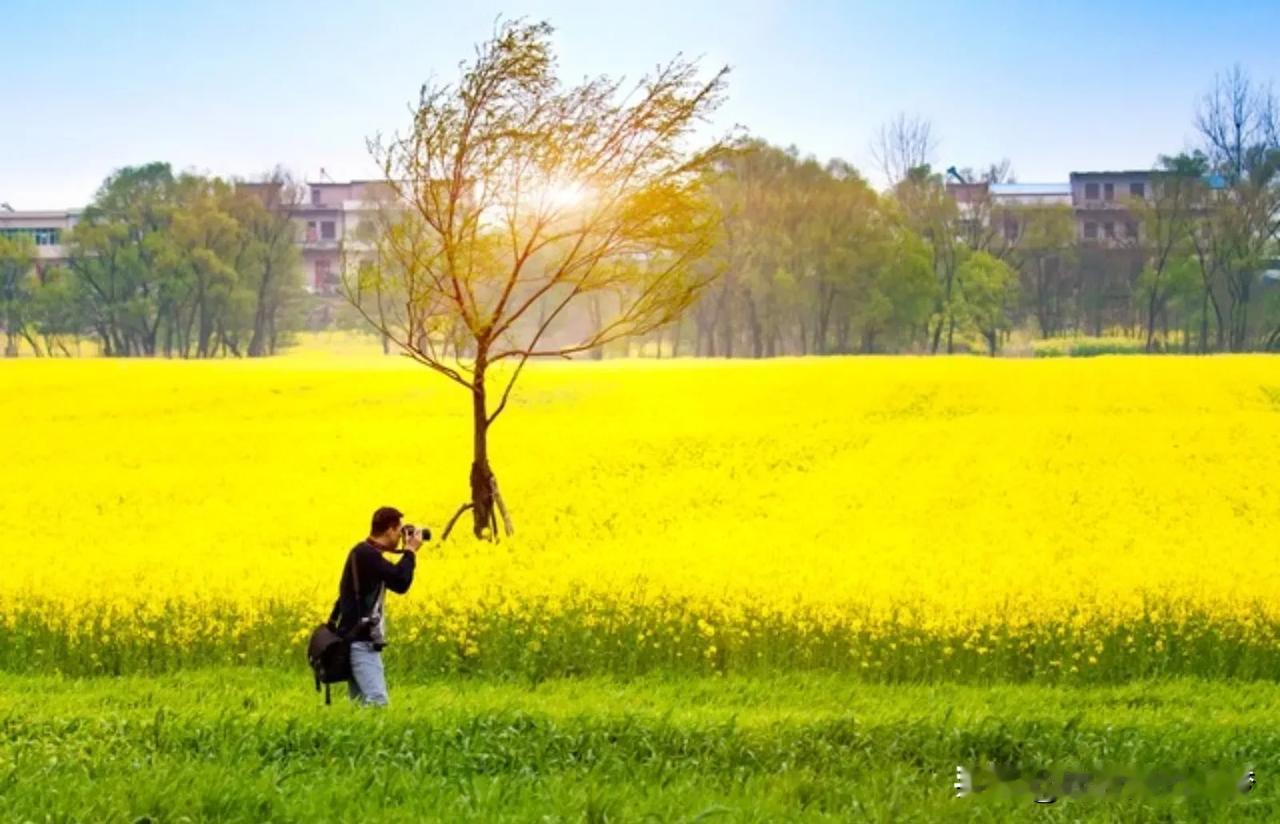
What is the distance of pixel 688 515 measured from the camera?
16.4 metres

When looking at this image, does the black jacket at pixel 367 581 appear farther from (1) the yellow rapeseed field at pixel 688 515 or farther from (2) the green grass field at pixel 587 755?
(1) the yellow rapeseed field at pixel 688 515

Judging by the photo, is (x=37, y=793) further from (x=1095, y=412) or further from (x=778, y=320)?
(x=778, y=320)

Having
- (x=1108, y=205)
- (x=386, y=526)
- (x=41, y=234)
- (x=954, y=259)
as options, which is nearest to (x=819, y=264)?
(x=954, y=259)

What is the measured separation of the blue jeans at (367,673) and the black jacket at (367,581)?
9 centimetres

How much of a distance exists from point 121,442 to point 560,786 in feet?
58.4

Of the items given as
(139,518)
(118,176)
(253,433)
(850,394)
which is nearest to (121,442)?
(253,433)

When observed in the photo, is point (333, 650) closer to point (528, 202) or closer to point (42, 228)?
point (528, 202)

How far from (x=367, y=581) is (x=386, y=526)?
0.31 meters

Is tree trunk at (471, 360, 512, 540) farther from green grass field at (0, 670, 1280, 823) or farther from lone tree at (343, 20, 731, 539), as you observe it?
green grass field at (0, 670, 1280, 823)

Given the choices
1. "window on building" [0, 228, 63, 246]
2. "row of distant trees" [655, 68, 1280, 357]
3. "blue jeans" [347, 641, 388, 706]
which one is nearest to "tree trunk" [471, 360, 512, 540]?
"blue jeans" [347, 641, 388, 706]

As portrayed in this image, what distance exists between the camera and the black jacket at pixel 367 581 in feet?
25.6

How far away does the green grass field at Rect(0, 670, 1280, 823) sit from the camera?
6234mm

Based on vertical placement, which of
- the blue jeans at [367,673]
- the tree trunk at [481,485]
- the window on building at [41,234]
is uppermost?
the window on building at [41,234]

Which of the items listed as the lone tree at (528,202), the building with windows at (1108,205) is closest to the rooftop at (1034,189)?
the building with windows at (1108,205)
